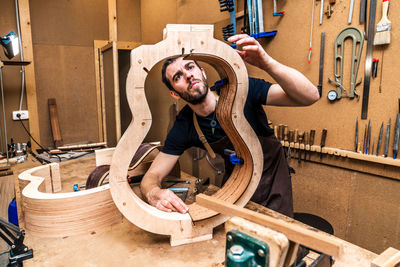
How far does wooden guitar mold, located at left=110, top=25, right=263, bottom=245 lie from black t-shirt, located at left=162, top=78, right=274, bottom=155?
0.31 metres

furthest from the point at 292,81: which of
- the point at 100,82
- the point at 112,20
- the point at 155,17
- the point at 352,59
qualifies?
the point at 112,20

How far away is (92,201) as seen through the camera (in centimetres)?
102

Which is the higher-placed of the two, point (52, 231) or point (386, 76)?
point (386, 76)

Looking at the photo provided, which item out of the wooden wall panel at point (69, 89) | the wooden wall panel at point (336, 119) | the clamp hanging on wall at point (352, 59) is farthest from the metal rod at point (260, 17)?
the wooden wall panel at point (69, 89)

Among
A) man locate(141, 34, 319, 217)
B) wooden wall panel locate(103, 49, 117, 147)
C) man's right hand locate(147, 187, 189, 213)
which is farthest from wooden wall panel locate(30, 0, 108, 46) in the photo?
man's right hand locate(147, 187, 189, 213)

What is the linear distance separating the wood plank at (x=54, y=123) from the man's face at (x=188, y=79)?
2681mm

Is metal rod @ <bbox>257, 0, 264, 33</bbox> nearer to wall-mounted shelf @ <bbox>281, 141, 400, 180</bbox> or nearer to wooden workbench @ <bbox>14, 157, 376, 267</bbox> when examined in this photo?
wall-mounted shelf @ <bbox>281, 141, 400, 180</bbox>

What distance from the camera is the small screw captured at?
46 cm

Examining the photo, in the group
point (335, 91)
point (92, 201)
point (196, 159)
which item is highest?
point (335, 91)

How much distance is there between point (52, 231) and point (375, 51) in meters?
2.03

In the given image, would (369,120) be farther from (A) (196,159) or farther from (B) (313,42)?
(A) (196,159)

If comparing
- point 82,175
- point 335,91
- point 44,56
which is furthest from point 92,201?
point 44,56

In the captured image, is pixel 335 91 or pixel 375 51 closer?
pixel 375 51

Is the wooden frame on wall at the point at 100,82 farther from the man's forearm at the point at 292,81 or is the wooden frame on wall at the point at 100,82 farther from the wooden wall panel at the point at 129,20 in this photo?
the man's forearm at the point at 292,81
